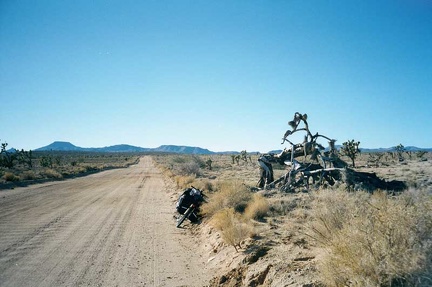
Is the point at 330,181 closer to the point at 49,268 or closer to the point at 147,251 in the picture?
the point at 147,251

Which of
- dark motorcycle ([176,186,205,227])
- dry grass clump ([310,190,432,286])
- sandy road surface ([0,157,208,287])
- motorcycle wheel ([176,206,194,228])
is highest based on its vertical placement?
dry grass clump ([310,190,432,286])

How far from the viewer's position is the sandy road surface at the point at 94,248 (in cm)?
702

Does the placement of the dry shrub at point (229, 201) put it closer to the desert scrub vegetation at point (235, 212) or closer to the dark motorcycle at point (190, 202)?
the desert scrub vegetation at point (235, 212)

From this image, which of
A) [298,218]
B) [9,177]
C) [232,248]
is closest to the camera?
[232,248]

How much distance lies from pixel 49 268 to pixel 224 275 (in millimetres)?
4238

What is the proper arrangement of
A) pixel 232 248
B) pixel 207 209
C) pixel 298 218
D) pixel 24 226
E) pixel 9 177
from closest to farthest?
pixel 232 248, pixel 298 218, pixel 24 226, pixel 207 209, pixel 9 177

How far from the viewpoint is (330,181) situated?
12.3 metres

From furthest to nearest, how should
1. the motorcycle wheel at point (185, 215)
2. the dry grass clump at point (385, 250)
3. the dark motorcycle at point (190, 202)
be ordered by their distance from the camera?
the dark motorcycle at point (190, 202) < the motorcycle wheel at point (185, 215) < the dry grass clump at point (385, 250)

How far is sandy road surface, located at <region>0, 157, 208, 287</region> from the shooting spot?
7.02 metres

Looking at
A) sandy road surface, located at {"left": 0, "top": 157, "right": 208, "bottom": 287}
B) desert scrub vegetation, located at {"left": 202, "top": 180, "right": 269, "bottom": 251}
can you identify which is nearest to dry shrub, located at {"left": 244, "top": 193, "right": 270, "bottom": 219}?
desert scrub vegetation, located at {"left": 202, "top": 180, "right": 269, "bottom": 251}

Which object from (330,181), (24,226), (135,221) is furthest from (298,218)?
(24,226)

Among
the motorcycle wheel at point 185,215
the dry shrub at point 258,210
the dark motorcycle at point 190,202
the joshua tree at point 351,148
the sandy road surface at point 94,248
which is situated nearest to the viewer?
the sandy road surface at point 94,248

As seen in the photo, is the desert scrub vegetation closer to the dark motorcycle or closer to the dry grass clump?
the dark motorcycle

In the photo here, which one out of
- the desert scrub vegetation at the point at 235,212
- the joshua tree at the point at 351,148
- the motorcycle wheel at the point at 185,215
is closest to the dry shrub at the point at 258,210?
the desert scrub vegetation at the point at 235,212
